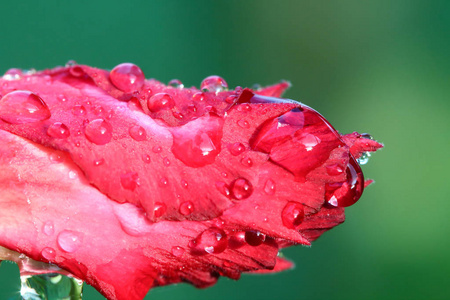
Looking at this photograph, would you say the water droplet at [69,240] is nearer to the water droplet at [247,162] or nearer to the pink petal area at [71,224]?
the pink petal area at [71,224]

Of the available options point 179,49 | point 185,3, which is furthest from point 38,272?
Result: point 185,3

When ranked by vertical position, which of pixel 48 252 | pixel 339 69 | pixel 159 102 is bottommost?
pixel 48 252

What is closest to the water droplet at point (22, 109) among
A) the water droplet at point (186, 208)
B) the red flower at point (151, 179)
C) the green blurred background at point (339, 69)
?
the red flower at point (151, 179)

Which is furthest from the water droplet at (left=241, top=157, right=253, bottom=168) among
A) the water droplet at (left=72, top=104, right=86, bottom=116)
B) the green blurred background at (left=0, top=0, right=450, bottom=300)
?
the green blurred background at (left=0, top=0, right=450, bottom=300)

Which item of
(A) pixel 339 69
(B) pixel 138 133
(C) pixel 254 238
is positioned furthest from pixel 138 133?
(A) pixel 339 69

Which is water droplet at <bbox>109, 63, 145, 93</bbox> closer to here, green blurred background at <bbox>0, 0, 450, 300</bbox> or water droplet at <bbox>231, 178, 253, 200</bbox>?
water droplet at <bbox>231, 178, 253, 200</bbox>

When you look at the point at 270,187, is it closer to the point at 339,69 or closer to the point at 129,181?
the point at 129,181
